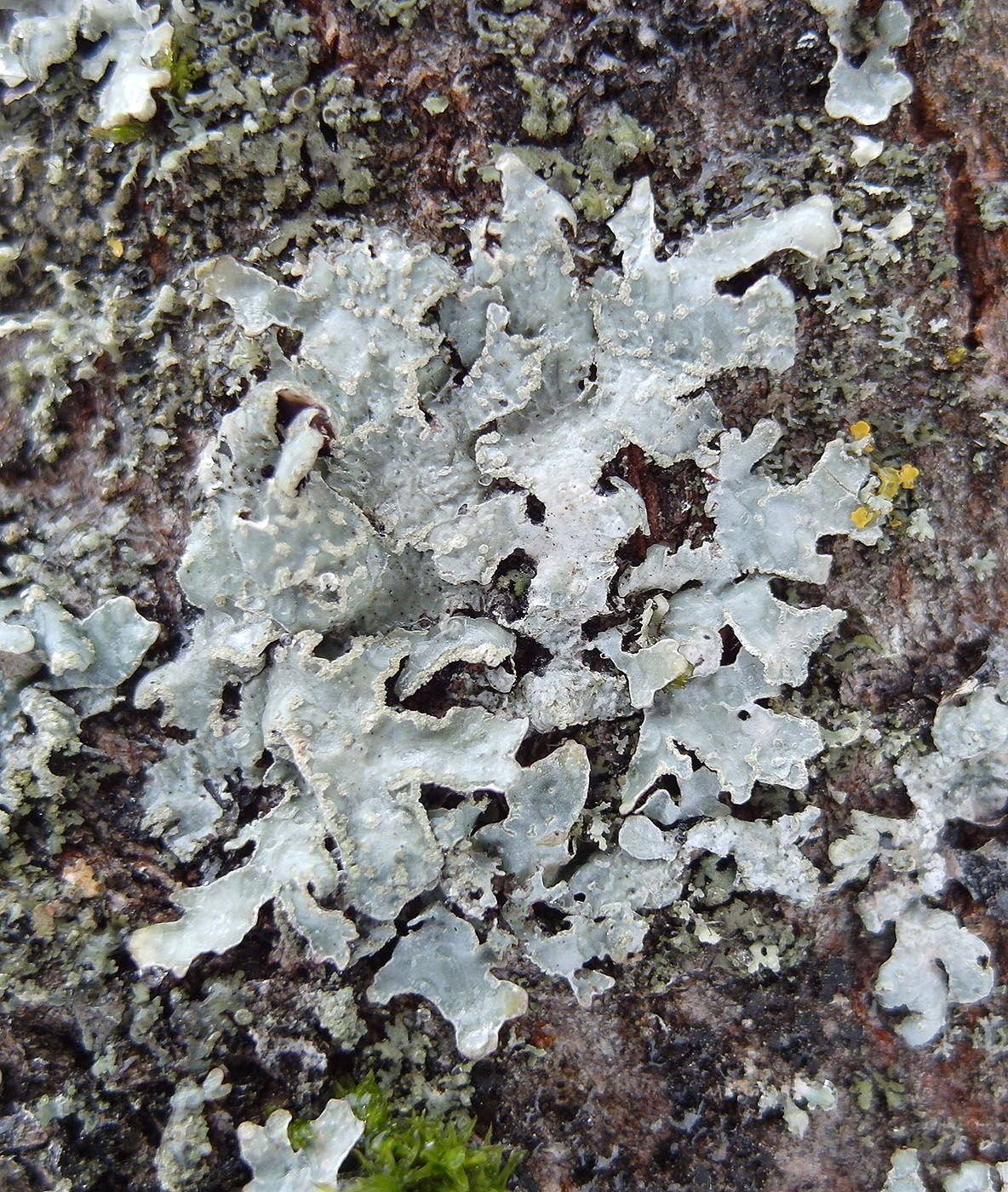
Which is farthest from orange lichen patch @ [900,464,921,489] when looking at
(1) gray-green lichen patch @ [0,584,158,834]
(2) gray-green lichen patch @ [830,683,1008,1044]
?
(1) gray-green lichen patch @ [0,584,158,834]

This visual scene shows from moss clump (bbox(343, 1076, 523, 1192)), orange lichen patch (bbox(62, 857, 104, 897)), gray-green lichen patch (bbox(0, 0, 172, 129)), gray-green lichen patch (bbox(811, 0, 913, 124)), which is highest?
gray-green lichen patch (bbox(0, 0, 172, 129))

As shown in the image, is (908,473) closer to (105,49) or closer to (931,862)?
(931,862)

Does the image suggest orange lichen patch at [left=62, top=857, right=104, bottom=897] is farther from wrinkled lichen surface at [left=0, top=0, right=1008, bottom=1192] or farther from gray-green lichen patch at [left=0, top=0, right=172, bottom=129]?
gray-green lichen patch at [left=0, top=0, right=172, bottom=129]

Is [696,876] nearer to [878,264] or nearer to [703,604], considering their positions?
[703,604]

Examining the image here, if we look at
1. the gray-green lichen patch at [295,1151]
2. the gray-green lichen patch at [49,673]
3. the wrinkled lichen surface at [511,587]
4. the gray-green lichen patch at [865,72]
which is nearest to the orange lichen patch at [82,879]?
the wrinkled lichen surface at [511,587]

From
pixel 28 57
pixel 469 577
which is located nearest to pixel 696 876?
pixel 469 577

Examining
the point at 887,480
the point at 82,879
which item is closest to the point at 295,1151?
the point at 82,879
